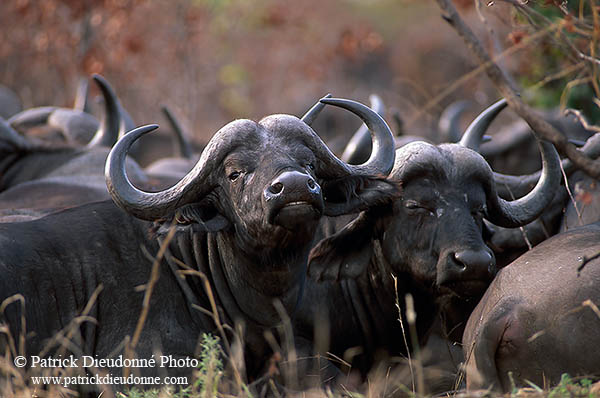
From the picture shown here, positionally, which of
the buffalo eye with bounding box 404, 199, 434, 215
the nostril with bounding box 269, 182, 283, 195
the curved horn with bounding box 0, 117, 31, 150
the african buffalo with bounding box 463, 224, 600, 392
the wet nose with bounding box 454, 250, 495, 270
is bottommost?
the african buffalo with bounding box 463, 224, 600, 392

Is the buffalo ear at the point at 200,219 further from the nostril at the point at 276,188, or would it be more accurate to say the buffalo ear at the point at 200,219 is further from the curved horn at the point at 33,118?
the curved horn at the point at 33,118

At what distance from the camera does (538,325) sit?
378 centimetres

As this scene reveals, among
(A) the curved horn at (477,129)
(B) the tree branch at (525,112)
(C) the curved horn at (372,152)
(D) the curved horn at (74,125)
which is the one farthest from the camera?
(D) the curved horn at (74,125)

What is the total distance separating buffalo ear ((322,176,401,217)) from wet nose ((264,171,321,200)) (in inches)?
21.3

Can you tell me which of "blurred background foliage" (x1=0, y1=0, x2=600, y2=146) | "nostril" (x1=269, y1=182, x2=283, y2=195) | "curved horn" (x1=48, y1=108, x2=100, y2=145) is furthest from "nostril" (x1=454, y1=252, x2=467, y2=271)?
"curved horn" (x1=48, y1=108, x2=100, y2=145)

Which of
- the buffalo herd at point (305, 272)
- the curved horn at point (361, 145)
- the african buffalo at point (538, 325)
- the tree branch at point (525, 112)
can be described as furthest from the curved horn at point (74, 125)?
the tree branch at point (525, 112)

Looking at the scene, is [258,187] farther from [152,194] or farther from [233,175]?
[152,194]

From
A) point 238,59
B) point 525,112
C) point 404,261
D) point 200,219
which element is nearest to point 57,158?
point 200,219

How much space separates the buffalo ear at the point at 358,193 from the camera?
14.6 ft

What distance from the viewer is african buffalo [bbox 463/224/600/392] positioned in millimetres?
3676

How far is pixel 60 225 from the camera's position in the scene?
182 inches

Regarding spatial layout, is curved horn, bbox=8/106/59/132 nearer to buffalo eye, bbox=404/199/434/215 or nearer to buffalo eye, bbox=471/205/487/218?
buffalo eye, bbox=404/199/434/215

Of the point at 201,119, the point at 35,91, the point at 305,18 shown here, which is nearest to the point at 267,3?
the point at 305,18

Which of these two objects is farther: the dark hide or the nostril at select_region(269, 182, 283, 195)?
the dark hide
